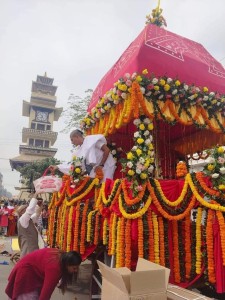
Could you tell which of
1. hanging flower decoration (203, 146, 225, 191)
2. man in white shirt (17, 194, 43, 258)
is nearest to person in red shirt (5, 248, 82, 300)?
hanging flower decoration (203, 146, 225, 191)

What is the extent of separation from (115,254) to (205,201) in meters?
1.37

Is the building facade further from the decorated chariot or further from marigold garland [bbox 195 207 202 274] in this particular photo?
marigold garland [bbox 195 207 202 274]

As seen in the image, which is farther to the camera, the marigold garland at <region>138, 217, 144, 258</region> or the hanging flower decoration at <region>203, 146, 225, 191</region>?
the marigold garland at <region>138, 217, 144, 258</region>

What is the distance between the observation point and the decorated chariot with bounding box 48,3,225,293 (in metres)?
3.64

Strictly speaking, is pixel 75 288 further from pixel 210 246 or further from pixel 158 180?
pixel 210 246

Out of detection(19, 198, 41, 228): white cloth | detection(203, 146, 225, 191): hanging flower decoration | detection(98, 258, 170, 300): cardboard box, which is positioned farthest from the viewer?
Answer: detection(19, 198, 41, 228): white cloth

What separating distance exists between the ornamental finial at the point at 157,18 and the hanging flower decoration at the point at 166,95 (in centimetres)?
249

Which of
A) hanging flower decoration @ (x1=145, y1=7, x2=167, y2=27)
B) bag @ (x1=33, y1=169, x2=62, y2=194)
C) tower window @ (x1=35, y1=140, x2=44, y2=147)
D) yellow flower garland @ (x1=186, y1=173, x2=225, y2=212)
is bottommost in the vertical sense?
yellow flower garland @ (x1=186, y1=173, x2=225, y2=212)

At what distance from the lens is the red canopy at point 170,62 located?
16.9 feet

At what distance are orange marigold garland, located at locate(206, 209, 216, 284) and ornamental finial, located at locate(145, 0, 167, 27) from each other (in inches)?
197

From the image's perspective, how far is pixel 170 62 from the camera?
5348mm

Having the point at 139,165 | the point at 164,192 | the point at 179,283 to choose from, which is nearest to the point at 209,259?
the point at 179,283

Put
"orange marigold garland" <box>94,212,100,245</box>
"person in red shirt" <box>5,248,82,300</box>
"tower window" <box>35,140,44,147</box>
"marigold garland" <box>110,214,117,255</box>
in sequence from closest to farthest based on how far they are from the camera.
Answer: "person in red shirt" <box>5,248,82,300</box>
"marigold garland" <box>110,214,117,255</box>
"orange marigold garland" <box>94,212,100,245</box>
"tower window" <box>35,140,44,147</box>

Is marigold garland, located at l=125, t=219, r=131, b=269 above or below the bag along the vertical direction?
below
